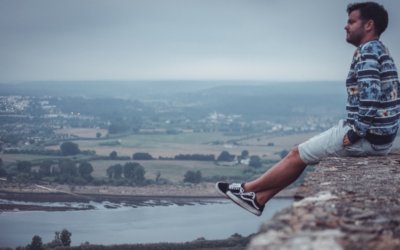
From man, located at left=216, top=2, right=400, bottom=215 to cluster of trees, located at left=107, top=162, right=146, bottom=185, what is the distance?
37.4 metres

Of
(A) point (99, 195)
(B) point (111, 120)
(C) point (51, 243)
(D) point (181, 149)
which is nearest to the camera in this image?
(C) point (51, 243)

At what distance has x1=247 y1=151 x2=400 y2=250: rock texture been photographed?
2010mm

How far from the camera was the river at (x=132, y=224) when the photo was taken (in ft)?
83.4

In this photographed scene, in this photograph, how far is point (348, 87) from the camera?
424cm

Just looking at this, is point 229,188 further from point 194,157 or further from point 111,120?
point 111,120

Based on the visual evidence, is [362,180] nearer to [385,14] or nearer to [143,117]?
[385,14]

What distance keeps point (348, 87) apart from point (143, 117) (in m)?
89.4

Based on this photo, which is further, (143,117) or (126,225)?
(143,117)

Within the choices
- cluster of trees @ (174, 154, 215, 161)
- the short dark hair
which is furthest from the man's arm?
cluster of trees @ (174, 154, 215, 161)

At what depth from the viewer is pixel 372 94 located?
13.0 ft

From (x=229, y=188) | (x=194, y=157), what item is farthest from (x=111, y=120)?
(x=229, y=188)

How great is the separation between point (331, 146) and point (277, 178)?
23.9 inches

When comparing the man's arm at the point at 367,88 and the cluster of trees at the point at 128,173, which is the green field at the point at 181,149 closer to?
the cluster of trees at the point at 128,173

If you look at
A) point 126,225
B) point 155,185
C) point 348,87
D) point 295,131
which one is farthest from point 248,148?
point 348,87
